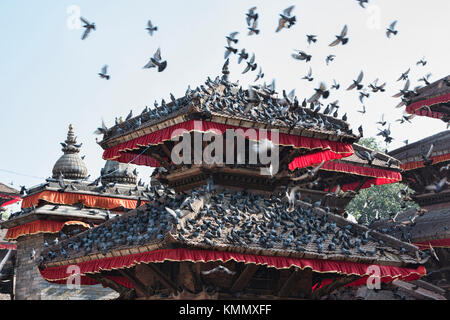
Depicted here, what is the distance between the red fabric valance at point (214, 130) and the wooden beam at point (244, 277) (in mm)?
3007

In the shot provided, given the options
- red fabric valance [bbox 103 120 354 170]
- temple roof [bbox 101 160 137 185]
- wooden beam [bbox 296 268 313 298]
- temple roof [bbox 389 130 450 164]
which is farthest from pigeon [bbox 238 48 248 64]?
temple roof [bbox 101 160 137 185]

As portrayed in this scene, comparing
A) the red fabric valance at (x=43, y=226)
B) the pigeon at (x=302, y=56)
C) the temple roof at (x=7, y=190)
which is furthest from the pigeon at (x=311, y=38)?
the temple roof at (x=7, y=190)

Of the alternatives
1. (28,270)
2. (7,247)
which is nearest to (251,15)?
(28,270)

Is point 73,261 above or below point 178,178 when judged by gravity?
below

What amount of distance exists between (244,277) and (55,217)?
1218 cm

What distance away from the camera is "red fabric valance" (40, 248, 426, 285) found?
13.1m

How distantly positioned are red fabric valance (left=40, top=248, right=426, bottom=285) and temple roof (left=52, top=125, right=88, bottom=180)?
44.0 ft

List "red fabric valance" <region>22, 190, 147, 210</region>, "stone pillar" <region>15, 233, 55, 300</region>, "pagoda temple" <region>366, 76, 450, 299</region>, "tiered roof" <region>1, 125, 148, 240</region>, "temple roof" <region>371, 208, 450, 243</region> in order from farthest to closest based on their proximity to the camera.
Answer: "red fabric valance" <region>22, 190, 147, 210</region> → "stone pillar" <region>15, 233, 55, 300</region> → "tiered roof" <region>1, 125, 148, 240</region> → "pagoda temple" <region>366, 76, 450, 299</region> → "temple roof" <region>371, 208, 450, 243</region>

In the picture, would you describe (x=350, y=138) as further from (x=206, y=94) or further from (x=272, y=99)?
(x=206, y=94)

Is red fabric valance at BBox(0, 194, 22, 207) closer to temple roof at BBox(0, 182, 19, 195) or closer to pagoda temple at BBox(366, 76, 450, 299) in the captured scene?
temple roof at BBox(0, 182, 19, 195)

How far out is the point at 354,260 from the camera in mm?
14711

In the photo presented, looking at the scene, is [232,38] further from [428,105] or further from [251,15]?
[428,105]

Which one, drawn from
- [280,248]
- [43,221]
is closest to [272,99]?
[280,248]
